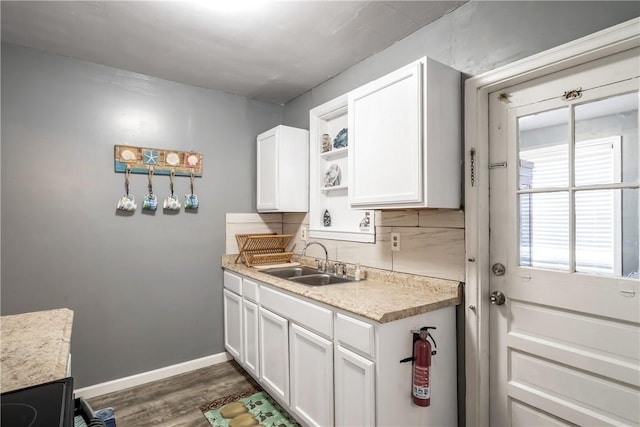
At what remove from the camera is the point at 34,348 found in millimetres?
1121

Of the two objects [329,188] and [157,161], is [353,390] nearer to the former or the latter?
[329,188]

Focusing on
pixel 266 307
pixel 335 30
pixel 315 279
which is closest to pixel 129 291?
pixel 266 307

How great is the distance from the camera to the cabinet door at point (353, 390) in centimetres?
150

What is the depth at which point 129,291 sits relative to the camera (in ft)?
8.51

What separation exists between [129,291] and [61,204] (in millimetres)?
794

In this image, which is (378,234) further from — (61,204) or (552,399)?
(61,204)

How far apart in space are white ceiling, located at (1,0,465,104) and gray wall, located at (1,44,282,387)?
25 centimetres

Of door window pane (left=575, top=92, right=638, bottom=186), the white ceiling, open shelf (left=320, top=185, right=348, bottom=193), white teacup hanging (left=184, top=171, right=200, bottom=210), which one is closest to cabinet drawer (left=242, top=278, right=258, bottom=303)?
white teacup hanging (left=184, top=171, right=200, bottom=210)

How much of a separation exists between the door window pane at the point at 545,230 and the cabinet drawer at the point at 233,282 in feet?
6.58

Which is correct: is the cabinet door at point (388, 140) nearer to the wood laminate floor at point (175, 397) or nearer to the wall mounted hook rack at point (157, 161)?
the wall mounted hook rack at point (157, 161)

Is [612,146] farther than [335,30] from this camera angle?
No

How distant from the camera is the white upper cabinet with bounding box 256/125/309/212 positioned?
2.86 m

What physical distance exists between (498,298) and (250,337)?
176 centimetres

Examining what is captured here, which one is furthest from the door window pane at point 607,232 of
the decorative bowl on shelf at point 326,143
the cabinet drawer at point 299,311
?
the decorative bowl on shelf at point 326,143
